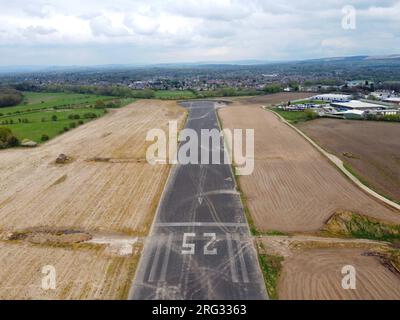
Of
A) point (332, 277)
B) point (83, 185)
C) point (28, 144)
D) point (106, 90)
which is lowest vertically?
point (332, 277)

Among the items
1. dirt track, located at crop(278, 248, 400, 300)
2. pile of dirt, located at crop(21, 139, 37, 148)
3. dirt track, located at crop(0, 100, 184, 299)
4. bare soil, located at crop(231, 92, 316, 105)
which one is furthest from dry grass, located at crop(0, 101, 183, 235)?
bare soil, located at crop(231, 92, 316, 105)

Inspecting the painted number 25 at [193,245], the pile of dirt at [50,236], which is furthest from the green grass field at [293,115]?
the pile of dirt at [50,236]

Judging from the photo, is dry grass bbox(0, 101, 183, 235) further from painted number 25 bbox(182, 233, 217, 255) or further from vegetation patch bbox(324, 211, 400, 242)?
vegetation patch bbox(324, 211, 400, 242)

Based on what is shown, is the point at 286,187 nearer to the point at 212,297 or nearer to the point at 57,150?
the point at 212,297

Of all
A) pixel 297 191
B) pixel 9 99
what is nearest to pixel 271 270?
pixel 297 191

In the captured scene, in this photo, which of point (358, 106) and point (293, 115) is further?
point (358, 106)

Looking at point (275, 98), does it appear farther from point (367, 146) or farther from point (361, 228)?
point (361, 228)
